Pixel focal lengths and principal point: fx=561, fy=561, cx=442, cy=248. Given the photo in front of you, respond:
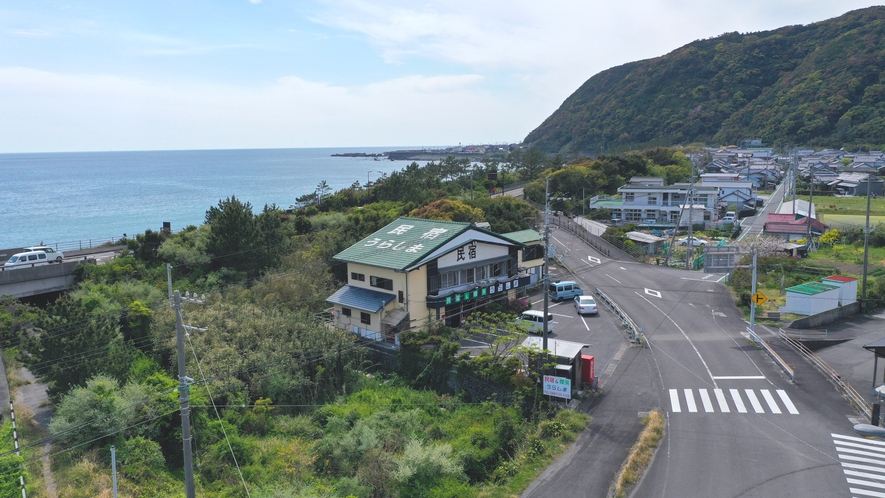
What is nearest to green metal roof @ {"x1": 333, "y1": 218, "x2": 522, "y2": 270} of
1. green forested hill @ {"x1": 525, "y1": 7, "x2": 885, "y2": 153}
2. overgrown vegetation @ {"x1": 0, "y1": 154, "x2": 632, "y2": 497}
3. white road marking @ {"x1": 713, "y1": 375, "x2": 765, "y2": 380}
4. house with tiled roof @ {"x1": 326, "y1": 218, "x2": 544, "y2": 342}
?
house with tiled roof @ {"x1": 326, "y1": 218, "x2": 544, "y2": 342}

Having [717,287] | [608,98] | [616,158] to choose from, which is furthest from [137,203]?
[608,98]

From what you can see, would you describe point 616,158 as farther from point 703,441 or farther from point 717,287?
point 703,441

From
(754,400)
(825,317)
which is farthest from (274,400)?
(825,317)

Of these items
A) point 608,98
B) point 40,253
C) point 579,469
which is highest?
point 608,98

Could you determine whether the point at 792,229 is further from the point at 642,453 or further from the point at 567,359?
the point at 642,453

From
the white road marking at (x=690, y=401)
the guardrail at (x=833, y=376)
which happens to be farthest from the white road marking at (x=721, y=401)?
the guardrail at (x=833, y=376)

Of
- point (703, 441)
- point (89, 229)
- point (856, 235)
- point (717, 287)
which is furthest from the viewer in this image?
point (89, 229)

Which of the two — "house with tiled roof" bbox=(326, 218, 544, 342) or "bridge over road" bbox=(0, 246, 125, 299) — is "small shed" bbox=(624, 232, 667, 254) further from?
"bridge over road" bbox=(0, 246, 125, 299)

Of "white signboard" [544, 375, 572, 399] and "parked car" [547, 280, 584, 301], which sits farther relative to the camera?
"parked car" [547, 280, 584, 301]
